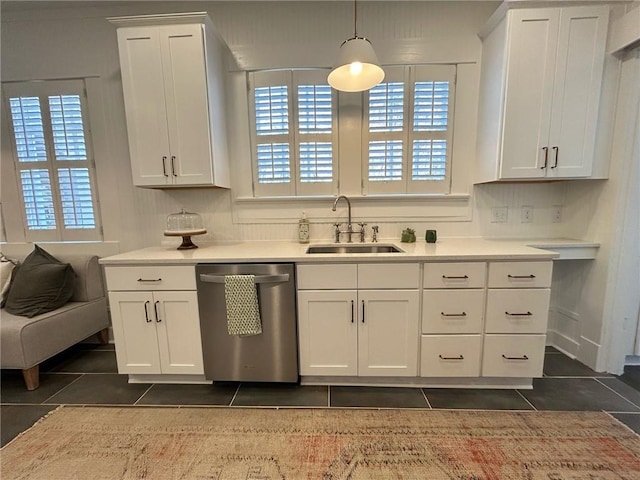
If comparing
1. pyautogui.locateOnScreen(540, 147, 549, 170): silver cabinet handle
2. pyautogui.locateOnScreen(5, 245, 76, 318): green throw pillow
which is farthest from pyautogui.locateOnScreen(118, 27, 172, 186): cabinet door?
pyautogui.locateOnScreen(540, 147, 549, 170): silver cabinet handle

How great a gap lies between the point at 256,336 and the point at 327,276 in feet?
2.07

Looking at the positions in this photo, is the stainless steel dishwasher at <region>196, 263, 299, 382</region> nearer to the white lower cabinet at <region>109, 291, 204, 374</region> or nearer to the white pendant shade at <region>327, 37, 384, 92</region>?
the white lower cabinet at <region>109, 291, 204, 374</region>

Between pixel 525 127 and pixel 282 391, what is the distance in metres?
2.50

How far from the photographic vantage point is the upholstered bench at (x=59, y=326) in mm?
Answer: 1963

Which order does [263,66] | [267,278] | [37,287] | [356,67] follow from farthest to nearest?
[263,66]
[37,287]
[267,278]
[356,67]

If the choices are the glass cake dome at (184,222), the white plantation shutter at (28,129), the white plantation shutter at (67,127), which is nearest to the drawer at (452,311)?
the glass cake dome at (184,222)

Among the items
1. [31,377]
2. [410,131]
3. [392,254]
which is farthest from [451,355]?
[31,377]

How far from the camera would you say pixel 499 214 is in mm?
2482

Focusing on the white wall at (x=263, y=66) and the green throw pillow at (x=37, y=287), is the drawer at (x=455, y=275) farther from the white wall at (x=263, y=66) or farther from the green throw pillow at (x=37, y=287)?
the green throw pillow at (x=37, y=287)

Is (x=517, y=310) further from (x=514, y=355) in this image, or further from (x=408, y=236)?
(x=408, y=236)

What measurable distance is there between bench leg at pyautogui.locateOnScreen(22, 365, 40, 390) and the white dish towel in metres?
1.49

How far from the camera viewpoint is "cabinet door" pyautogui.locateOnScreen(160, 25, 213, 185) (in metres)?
2.03

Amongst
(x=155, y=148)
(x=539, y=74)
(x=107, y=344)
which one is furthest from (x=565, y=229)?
(x=107, y=344)

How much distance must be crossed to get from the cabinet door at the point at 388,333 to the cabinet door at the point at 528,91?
3.97ft
